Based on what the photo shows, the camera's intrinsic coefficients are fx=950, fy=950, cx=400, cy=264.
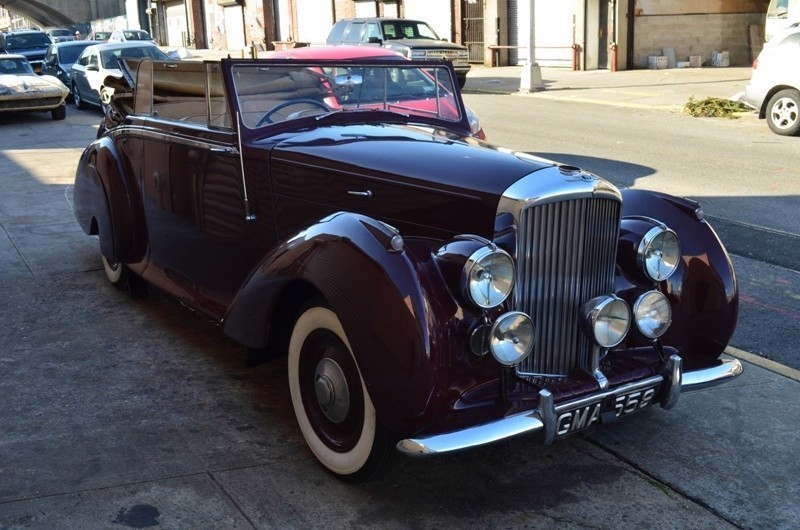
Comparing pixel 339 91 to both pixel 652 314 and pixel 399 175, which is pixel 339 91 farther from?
pixel 652 314

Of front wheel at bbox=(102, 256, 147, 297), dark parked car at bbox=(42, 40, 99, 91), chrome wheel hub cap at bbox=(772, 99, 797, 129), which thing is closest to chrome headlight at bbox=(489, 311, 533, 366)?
front wheel at bbox=(102, 256, 147, 297)

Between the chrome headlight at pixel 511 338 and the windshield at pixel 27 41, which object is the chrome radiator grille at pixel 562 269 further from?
the windshield at pixel 27 41

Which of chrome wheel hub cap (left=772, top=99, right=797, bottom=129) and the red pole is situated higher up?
the red pole

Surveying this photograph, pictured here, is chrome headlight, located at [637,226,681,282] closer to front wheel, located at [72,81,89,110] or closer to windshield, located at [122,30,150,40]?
front wheel, located at [72,81,89,110]

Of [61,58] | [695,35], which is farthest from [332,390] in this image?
[695,35]

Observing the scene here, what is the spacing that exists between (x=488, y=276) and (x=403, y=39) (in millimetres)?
20400

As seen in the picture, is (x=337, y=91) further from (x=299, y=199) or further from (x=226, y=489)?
(x=226, y=489)

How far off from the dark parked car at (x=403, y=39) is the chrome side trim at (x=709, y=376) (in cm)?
1823

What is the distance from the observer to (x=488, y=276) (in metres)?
3.51

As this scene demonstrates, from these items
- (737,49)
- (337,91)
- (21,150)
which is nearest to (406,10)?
(737,49)

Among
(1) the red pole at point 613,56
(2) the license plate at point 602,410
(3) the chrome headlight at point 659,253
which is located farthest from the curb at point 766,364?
(1) the red pole at point 613,56

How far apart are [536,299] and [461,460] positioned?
83 cm

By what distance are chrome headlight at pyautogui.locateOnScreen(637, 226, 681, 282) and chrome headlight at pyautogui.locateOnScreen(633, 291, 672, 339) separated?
0.11 metres

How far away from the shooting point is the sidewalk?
19.8 meters
